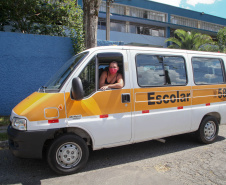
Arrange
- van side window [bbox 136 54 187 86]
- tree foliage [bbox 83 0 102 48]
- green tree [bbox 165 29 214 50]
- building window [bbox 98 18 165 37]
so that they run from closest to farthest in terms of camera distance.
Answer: van side window [bbox 136 54 187 86], tree foliage [bbox 83 0 102 48], green tree [bbox 165 29 214 50], building window [bbox 98 18 165 37]

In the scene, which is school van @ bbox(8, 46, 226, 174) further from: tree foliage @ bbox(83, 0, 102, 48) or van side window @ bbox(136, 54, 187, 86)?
tree foliage @ bbox(83, 0, 102, 48)

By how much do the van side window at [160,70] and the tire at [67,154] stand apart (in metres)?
1.67

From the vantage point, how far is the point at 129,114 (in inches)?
151

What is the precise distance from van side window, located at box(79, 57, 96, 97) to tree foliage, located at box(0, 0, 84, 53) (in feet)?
16.6

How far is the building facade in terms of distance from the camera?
19.9 metres

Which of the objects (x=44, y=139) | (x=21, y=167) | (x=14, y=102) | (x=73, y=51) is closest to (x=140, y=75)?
(x=44, y=139)

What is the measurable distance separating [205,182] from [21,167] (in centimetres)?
333

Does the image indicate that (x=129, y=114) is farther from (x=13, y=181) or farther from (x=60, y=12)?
(x=60, y=12)

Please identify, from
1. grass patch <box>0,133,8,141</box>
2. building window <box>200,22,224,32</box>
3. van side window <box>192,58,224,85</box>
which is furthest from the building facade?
grass patch <box>0,133,8,141</box>

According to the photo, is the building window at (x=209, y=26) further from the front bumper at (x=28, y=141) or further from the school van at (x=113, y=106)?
the front bumper at (x=28, y=141)

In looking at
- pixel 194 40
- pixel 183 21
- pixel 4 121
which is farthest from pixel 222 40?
pixel 4 121

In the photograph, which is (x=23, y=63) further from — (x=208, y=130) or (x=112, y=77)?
(x=208, y=130)

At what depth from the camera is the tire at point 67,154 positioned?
3.30 metres

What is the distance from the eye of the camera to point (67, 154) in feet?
11.2
